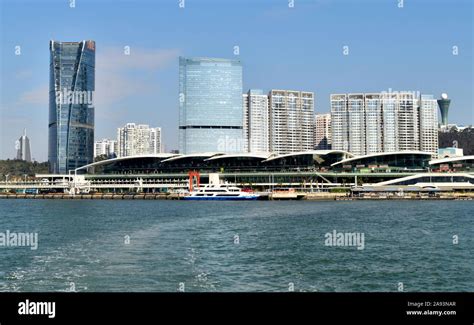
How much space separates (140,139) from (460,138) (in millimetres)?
72757

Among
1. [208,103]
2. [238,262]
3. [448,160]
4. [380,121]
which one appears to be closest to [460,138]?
[380,121]

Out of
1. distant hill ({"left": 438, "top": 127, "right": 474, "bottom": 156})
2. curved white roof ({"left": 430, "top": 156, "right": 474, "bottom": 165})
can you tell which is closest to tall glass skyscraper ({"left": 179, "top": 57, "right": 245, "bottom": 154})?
curved white roof ({"left": 430, "top": 156, "right": 474, "bottom": 165})

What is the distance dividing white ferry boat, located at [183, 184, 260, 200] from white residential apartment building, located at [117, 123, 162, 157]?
60555mm

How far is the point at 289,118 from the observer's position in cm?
10019

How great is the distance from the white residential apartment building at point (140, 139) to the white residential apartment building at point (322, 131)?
36.3 m

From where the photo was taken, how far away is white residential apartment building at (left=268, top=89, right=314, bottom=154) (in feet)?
327

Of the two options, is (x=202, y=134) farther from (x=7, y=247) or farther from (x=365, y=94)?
(x=7, y=247)

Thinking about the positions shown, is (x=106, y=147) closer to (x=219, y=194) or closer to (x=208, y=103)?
(x=208, y=103)

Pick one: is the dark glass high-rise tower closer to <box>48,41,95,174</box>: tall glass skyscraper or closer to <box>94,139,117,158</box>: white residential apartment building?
<box>94,139,117,158</box>: white residential apartment building

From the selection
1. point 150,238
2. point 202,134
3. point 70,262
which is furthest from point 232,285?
point 202,134

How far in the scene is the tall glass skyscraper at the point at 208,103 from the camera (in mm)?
90500
